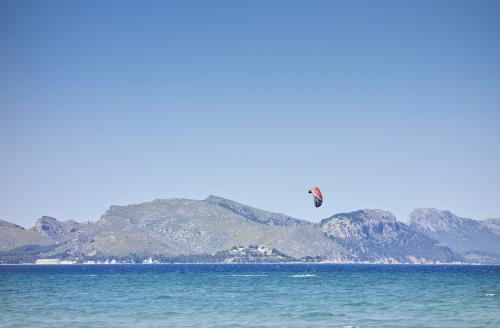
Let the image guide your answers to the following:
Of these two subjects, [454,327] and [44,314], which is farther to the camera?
[44,314]

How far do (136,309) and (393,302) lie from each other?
33.4 meters

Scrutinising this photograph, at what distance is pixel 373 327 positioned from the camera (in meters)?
65.8

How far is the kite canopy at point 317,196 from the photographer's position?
211 feet

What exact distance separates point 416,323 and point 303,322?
10772 millimetres

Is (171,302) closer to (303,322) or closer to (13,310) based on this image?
(13,310)

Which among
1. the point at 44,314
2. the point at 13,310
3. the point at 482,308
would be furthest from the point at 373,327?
the point at 13,310

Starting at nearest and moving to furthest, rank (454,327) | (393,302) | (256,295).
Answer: (454,327) < (393,302) < (256,295)

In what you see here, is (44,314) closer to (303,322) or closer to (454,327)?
(303,322)

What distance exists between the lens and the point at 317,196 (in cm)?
6544

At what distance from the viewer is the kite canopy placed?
64275 mm

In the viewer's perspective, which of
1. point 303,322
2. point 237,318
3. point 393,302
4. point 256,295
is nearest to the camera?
point 303,322

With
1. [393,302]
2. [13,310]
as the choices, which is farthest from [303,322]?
[13,310]

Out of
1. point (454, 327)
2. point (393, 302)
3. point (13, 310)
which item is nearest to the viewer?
point (454, 327)

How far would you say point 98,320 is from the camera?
240ft
